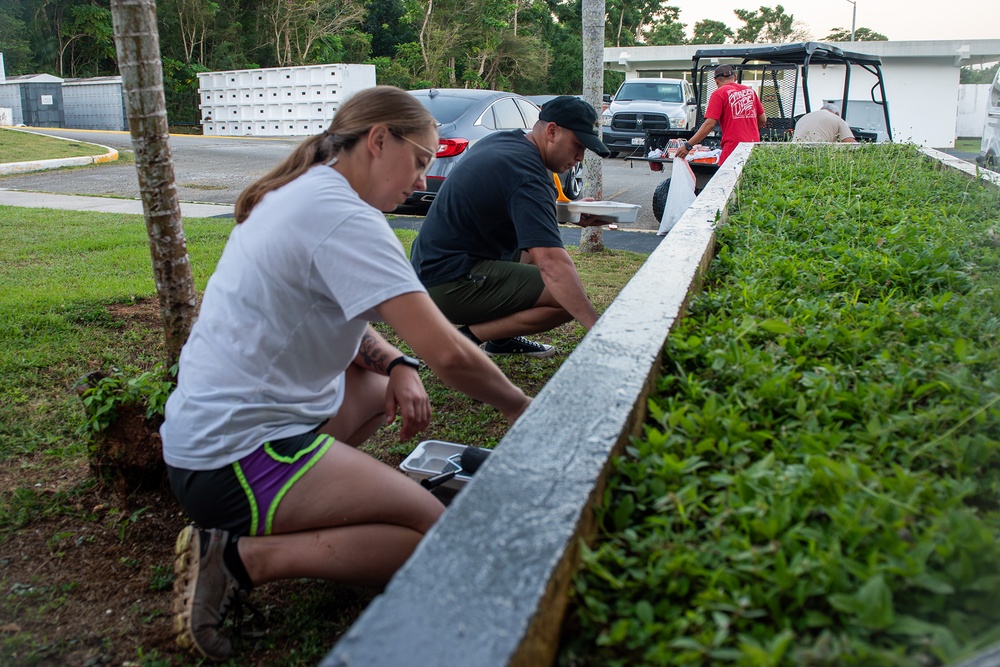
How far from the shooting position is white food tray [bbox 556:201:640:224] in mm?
4773

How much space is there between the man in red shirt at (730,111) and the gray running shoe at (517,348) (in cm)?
517

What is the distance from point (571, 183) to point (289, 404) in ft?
28.8

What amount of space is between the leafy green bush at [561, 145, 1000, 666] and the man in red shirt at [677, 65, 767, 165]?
22.6 ft

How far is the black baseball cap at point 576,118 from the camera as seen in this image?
4207 mm

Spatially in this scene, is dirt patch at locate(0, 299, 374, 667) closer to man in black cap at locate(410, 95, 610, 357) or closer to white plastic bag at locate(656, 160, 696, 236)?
man in black cap at locate(410, 95, 610, 357)

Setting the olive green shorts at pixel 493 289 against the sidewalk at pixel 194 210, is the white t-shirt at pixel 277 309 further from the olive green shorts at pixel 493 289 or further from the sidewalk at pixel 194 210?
Result: the sidewalk at pixel 194 210

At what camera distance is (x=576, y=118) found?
4211mm

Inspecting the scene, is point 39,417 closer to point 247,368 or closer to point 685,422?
point 247,368

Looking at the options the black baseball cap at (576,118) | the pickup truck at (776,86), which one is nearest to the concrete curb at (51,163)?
the pickup truck at (776,86)

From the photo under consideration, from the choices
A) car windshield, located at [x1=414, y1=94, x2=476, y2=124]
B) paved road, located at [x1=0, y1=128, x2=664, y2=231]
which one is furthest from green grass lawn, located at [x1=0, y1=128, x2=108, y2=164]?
car windshield, located at [x1=414, y1=94, x2=476, y2=124]

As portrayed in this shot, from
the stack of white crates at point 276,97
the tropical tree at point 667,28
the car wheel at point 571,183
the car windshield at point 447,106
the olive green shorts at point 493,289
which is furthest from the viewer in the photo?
the tropical tree at point 667,28

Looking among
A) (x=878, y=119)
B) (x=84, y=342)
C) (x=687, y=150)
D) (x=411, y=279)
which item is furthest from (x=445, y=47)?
(x=411, y=279)

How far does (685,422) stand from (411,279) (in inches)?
31.7

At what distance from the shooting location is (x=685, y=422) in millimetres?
1953
